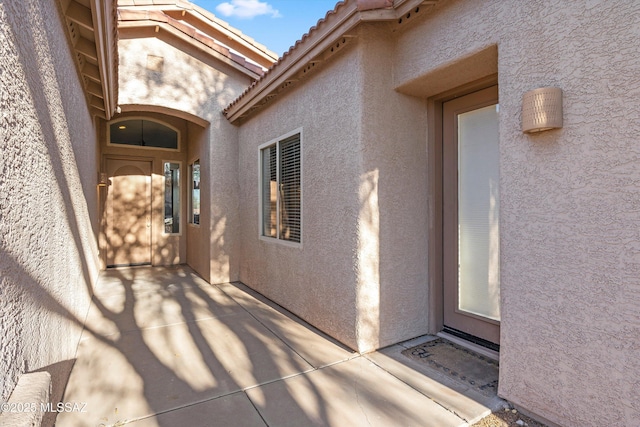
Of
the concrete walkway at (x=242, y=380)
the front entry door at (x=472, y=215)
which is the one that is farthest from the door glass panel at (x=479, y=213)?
the concrete walkway at (x=242, y=380)

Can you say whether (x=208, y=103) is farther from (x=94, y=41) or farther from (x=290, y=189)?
(x=290, y=189)

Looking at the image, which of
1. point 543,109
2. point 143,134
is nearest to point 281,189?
point 543,109

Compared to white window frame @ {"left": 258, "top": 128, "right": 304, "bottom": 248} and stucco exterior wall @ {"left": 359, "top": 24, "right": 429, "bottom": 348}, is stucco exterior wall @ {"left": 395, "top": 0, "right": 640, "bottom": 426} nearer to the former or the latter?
stucco exterior wall @ {"left": 359, "top": 24, "right": 429, "bottom": 348}

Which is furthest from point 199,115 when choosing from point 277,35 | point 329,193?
point 277,35

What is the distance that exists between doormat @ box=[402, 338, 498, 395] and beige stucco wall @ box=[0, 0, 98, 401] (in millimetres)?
3677

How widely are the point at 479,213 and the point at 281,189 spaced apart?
348 cm

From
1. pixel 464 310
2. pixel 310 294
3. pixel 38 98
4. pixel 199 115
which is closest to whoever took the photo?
pixel 38 98

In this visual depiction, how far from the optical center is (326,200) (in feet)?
15.8

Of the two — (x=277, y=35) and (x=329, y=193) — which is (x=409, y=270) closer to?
(x=329, y=193)

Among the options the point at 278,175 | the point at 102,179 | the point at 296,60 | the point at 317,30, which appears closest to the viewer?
the point at 317,30

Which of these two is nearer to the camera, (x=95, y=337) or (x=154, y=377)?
(x=154, y=377)

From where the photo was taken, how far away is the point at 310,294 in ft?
17.2

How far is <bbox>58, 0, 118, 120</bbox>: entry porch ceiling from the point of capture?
12.3 feet

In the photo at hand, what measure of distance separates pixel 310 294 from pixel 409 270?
164cm
